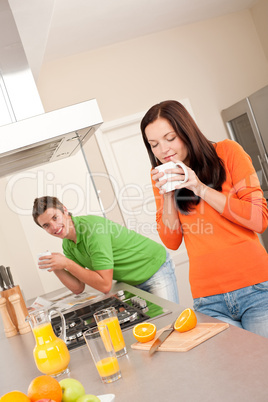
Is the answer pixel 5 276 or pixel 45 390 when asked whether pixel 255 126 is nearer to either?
pixel 5 276

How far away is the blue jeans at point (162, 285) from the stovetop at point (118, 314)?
1.14ft

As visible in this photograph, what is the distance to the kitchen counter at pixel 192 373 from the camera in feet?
2.94

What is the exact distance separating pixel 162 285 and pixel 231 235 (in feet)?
3.25

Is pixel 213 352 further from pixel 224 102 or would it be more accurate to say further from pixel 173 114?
pixel 224 102

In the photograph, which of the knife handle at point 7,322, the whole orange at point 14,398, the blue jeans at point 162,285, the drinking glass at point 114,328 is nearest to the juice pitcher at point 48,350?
the drinking glass at point 114,328

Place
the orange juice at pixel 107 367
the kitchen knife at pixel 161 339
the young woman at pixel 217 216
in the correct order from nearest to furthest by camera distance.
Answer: the orange juice at pixel 107 367 < the kitchen knife at pixel 161 339 < the young woman at pixel 217 216

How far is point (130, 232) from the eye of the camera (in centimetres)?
250

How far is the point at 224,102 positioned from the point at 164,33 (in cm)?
91

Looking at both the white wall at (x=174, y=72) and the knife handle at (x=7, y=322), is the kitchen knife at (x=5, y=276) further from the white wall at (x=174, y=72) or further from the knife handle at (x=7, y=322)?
the white wall at (x=174, y=72)

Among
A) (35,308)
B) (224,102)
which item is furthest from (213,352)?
(224,102)

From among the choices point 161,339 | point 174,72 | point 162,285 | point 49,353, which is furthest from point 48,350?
point 174,72

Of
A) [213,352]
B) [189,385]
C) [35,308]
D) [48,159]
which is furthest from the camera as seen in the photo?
[35,308]

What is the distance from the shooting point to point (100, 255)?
2.21 m

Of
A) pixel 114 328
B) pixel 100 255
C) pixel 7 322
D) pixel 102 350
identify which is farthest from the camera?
pixel 100 255
